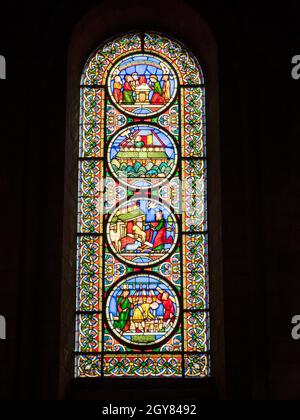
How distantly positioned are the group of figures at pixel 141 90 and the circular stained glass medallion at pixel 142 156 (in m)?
0.37

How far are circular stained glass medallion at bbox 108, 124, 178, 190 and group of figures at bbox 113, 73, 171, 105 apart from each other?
1.22ft

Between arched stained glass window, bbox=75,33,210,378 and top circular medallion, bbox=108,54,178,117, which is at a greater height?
top circular medallion, bbox=108,54,178,117

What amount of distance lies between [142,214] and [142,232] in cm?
23

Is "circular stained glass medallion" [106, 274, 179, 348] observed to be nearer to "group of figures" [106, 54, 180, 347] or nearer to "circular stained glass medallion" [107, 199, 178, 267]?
"group of figures" [106, 54, 180, 347]

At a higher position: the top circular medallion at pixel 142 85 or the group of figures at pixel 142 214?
the top circular medallion at pixel 142 85

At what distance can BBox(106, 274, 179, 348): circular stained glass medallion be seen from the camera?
40.0 ft

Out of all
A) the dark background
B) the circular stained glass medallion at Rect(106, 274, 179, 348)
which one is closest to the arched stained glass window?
→ the circular stained glass medallion at Rect(106, 274, 179, 348)
